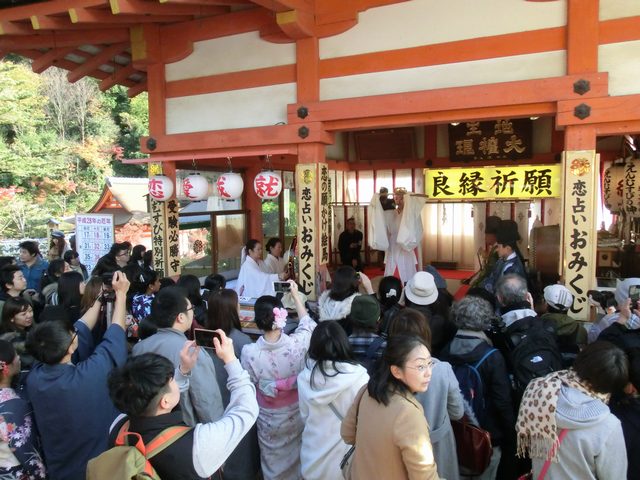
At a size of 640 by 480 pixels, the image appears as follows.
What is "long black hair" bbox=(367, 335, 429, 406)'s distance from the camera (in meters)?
2.12

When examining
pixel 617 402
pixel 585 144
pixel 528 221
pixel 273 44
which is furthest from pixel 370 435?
pixel 528 221

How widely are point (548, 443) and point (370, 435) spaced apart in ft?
3.30

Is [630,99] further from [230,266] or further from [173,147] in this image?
[230,266]

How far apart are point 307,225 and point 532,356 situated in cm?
389

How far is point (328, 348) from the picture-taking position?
2.77m

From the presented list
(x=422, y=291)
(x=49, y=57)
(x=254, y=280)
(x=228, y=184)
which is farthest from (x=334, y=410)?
(x=49, y=57)

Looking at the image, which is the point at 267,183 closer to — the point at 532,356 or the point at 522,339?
the point at 522,339

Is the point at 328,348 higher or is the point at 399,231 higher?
the point at 399,231

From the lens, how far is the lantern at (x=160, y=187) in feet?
23.9

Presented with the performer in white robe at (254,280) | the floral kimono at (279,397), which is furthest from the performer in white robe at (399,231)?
the floral kimono at (279,397)

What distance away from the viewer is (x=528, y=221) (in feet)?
37.7

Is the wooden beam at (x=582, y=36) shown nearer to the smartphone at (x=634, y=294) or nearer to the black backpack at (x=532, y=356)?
the smartphone at (x=634, y=294)

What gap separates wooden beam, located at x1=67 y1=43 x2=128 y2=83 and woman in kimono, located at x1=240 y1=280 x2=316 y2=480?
239 inches

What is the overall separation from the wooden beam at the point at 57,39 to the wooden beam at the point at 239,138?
1561mm
